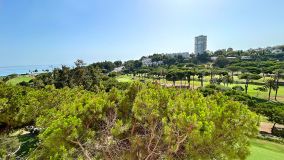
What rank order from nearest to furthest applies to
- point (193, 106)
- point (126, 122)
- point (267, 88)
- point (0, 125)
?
point (193, 106) → point (126, 122) → point (0, 125) → point (267, 88)

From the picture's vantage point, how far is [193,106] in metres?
10.8

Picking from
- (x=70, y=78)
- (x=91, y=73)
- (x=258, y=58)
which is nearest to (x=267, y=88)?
(x=91, y=73)

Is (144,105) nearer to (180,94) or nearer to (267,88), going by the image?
(180,94)

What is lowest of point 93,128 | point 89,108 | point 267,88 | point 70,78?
point 267,88

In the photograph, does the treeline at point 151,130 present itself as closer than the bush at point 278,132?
Yes

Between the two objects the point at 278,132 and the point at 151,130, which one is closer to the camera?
the point at 151,130

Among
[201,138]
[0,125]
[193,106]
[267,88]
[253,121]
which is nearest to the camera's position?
[201,138]

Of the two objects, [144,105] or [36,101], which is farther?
[36,101]

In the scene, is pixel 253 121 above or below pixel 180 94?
below

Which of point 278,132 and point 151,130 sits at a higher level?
point 151,130

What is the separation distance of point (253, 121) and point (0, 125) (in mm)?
23068

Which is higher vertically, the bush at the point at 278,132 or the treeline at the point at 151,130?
the treeline at the point at 151,130

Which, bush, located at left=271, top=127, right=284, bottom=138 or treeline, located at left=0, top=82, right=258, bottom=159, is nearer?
treeline, located at left=0, top=82, right=258, bottom=159

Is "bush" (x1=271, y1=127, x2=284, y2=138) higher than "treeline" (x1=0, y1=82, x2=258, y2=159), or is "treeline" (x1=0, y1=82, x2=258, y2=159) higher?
"treeline" (x1=0, y1=82, x2=258, y2=159)
